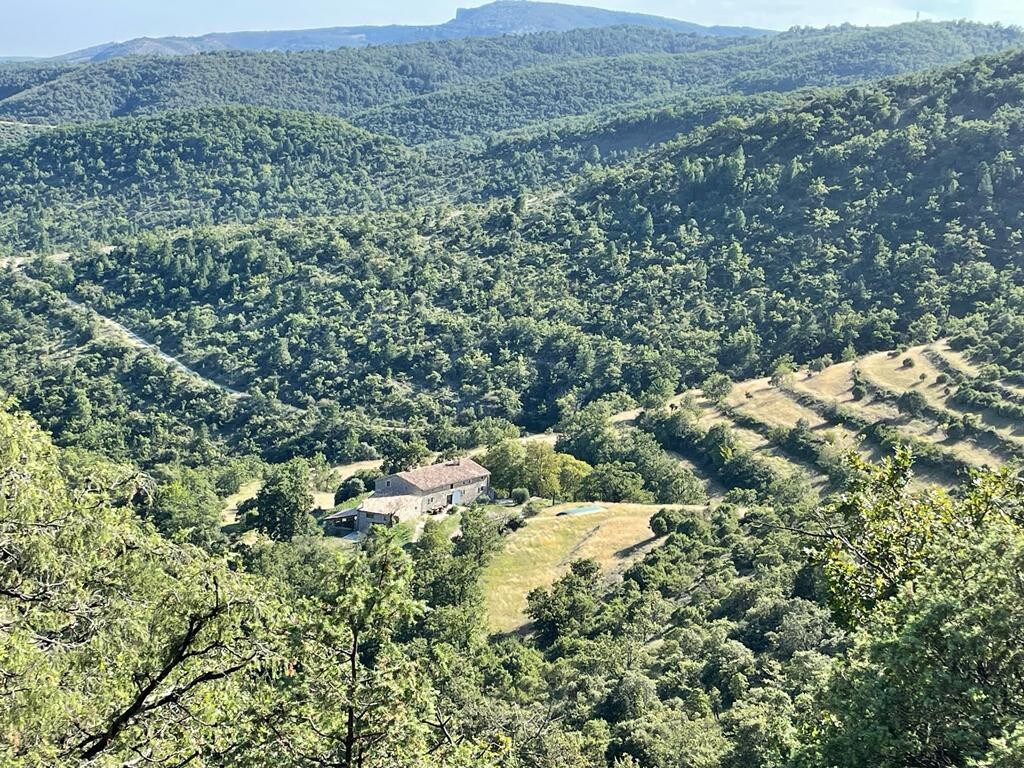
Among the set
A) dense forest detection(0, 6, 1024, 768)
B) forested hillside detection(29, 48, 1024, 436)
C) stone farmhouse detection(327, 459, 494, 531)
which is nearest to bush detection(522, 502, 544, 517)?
dense forest detection(0, 6, 1024, 768)

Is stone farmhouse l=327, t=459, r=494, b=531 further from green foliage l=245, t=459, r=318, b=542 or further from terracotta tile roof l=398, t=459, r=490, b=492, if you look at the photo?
green foliage l=245, t=459, r=318, b=542

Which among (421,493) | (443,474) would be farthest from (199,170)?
(421,493)

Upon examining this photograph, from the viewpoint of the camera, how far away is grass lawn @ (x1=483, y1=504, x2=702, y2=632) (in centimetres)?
3872

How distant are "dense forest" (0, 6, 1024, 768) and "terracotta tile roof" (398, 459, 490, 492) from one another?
1.62m

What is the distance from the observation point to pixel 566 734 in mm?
22047

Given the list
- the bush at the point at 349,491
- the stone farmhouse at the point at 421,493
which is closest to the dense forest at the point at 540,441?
the bush at the point at 349,491

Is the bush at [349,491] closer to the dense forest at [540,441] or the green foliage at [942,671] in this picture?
the dense forest at [540,441]

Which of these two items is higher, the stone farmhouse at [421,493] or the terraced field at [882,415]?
the terraced field at [882,415]

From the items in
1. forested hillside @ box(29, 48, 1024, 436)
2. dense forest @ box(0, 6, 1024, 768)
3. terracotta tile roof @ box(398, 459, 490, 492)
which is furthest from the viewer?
forested hillside @ box(29, 48, 1024, 436)

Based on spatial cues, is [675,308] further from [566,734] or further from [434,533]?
[566,734]

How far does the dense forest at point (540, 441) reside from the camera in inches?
340

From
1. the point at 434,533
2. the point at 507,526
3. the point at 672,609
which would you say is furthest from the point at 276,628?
the point at 507,526

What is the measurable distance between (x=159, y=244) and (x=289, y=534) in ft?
214

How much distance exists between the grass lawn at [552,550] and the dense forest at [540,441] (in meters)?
0.32
